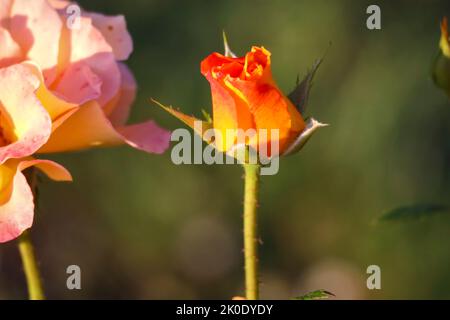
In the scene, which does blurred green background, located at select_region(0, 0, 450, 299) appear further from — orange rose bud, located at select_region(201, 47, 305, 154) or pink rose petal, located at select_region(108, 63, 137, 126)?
orange rose bud, located at select_region(201, 47, 305, 154)

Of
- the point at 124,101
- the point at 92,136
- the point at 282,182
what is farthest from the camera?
the point at 282,182

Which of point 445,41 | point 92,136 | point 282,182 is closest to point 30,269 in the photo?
point 92,136

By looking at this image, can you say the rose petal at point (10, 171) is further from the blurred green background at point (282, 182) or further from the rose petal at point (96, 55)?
the blurred green background at point (282, 182)

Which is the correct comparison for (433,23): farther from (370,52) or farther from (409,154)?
(409,154)

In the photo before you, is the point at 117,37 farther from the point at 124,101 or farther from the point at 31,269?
the point at 31,269

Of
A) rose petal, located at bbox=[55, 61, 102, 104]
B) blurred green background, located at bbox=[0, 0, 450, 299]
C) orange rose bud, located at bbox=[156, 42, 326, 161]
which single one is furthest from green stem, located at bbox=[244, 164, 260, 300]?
blurred green background, located at bbox=[0, 0, 450, 299]

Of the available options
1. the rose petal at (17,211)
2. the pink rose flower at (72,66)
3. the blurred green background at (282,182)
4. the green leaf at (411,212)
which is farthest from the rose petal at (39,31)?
the blurred green background at (282,182)
